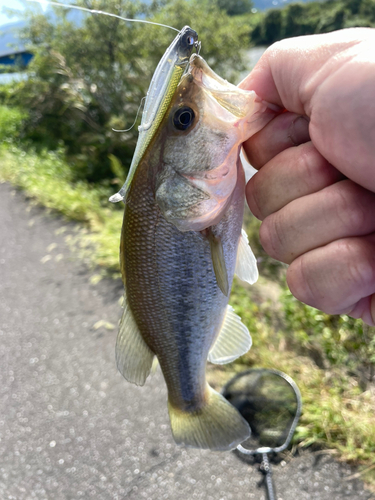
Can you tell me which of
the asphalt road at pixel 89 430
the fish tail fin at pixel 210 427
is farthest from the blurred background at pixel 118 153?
the fish tail fin at pixel 210 427

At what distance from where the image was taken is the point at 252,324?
321 centimetres

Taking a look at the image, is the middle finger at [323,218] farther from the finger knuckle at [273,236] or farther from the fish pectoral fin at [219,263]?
the fish pectoral fin at [219,263]

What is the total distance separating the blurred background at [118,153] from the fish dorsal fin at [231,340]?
4.24 feet

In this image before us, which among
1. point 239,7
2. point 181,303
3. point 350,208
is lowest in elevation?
point 181,303

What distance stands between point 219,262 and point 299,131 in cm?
59

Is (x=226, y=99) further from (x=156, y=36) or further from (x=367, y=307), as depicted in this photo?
(x=156, y=36)

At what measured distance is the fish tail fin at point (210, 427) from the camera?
5.28ft

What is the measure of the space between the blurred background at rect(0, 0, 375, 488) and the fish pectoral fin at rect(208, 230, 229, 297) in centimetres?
181

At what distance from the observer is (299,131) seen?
51.9 inches

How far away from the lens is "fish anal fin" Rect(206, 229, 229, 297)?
1303 millimetres

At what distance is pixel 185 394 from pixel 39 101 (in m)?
10.4

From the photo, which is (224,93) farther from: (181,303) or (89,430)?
(89,430)

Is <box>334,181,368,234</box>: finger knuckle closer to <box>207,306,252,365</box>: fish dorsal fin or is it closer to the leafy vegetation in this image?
<box>207,306,252,365</box>: fish dorsal fin

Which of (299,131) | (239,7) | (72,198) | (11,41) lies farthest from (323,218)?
(239,7)
